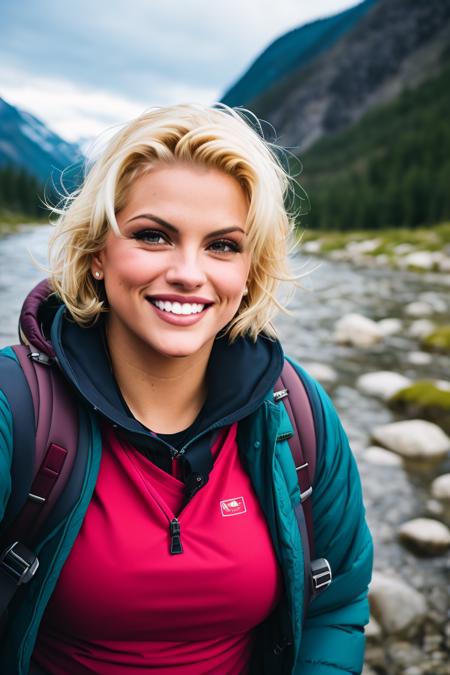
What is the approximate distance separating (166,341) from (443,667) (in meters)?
2.95

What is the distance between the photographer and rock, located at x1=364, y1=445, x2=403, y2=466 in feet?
20.5

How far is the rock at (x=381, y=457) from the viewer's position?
20.5 ft

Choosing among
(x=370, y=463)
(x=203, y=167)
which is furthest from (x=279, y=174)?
(x=370, y=463)

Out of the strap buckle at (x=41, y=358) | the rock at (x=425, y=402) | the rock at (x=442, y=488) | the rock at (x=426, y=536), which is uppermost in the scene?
the strap buckle at (x=41, y=358)

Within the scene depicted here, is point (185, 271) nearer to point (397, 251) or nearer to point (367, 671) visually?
point (367, 671)

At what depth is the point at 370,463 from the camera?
624 cm

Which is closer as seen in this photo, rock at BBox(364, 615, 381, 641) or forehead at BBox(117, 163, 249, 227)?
forehead at BBox(117, 163, 249, 227)

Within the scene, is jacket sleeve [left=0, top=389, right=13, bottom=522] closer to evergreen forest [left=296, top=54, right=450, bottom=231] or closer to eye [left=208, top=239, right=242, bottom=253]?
eye [left=208, top=239, right=242, bottom=253]

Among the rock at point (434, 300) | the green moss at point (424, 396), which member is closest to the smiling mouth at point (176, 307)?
the green moss at point (424, 396)

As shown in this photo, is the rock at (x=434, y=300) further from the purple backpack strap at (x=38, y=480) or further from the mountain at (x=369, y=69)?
the mountain at (x=369, y=69)

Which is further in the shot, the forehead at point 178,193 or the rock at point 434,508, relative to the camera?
the rock at point 434,508

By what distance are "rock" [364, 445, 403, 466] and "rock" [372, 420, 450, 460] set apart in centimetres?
16

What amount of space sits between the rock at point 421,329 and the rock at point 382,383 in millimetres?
3172

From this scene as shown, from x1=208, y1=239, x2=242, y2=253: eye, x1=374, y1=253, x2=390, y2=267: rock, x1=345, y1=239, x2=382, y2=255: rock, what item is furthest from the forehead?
x1=345, y1=239, x2=382, y2=255: rock
